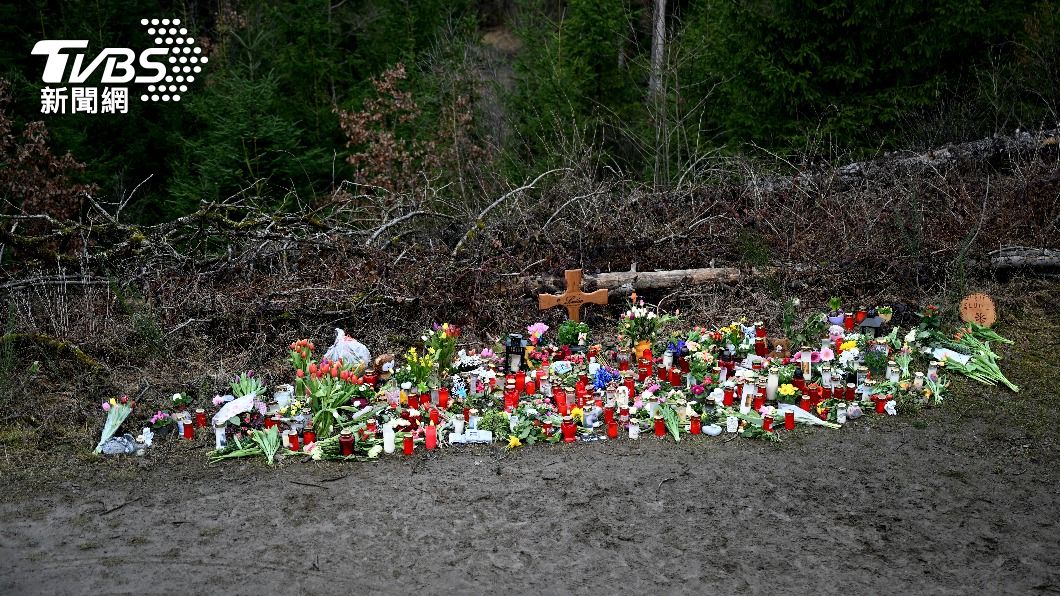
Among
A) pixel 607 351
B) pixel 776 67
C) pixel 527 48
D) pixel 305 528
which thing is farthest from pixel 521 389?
pixel 527 48

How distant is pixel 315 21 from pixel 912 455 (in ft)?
49.3

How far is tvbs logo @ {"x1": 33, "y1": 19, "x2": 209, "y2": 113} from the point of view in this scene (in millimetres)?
15508

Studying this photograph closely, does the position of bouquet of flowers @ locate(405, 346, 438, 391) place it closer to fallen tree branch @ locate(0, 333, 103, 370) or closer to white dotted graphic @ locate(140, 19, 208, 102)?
fallen tree branch @ locate(0, 333, 103, 370)

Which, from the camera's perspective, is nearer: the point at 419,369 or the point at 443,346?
the point at 419,369

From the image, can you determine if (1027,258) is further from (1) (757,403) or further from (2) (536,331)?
(2) (536,331)

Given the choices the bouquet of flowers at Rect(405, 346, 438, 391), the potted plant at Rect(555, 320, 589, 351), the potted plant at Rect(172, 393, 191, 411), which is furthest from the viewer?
the potted plant at Rect(555, 320, 589, 351)

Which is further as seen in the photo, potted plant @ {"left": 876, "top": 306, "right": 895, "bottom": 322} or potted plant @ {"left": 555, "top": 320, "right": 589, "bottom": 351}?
potted plant @ {"left": 876, "top": 306, "right": 895, "bottom": 322}

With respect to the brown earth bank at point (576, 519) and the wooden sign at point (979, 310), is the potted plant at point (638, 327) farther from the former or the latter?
the wooden sign at point (979, 310)

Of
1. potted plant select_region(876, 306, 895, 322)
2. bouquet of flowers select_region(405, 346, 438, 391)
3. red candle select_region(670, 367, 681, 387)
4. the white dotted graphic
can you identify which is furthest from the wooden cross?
the white dotted graphic

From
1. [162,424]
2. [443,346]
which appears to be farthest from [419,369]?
[162,424]

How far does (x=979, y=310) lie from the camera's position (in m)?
6.92

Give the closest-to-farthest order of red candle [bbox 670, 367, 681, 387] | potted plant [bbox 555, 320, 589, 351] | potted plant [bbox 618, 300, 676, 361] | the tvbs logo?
1. red candle [bbox 670, 367, 681, 387]
2. potted plant [bbox 618, 300, 676, 361]
3. potted plant [bbox 555, 320, 589, 351]
4. the tvbs logo

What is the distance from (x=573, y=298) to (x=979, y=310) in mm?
3077

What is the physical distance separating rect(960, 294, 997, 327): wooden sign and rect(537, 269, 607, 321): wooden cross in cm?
275
